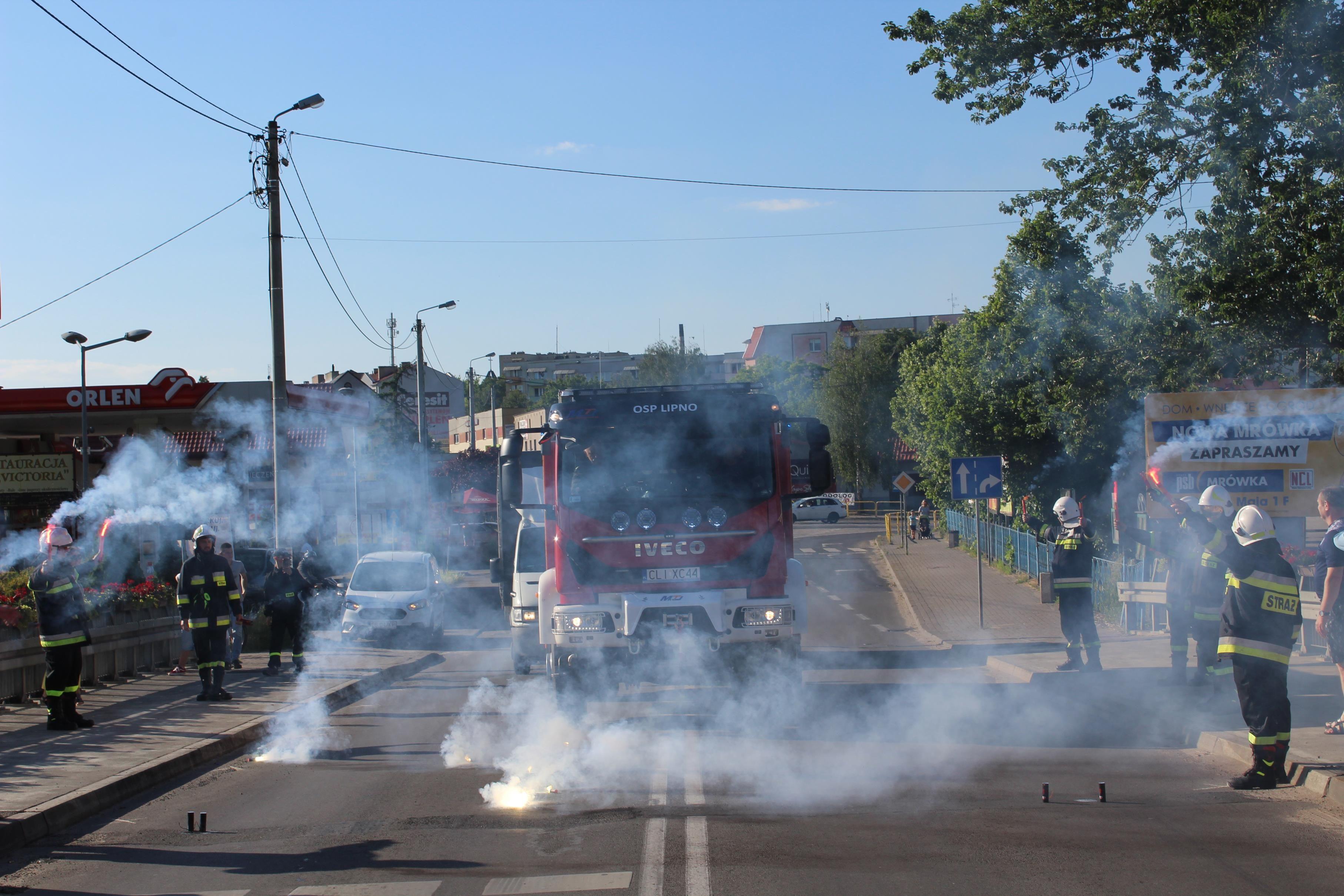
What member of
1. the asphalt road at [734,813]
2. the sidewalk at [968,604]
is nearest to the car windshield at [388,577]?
the asphalt road at [734,813]

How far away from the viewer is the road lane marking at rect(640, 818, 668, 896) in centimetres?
539

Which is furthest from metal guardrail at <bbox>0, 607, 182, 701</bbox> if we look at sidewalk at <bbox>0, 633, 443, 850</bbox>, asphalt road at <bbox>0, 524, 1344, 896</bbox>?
asphalt road at <bbox>0, 524, 1344, 896</bbox>

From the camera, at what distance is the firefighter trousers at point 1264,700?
7.12 metres

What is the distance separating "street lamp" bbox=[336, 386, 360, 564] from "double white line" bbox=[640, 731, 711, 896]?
19.7 meters

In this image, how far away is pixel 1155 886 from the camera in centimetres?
524

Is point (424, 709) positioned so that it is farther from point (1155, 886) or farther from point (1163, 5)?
point (1163, 5)

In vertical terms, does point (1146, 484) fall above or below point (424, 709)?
above

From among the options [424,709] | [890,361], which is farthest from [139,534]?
[890,361]

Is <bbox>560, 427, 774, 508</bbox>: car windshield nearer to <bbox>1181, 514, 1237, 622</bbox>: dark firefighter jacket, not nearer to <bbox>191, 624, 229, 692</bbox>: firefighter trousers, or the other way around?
<bbox>1181, 514, 1237, 622</bbox>: dark firefighter jacket

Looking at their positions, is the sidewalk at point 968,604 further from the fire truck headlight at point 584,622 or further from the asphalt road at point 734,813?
the fire truck headlight at point 584,622

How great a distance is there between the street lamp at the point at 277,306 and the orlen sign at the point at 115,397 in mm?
12961

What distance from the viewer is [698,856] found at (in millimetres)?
5906

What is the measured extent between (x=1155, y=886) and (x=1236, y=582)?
288 cm

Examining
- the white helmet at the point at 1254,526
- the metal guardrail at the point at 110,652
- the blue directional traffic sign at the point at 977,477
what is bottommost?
the metal guardrail at the point at 110,652
